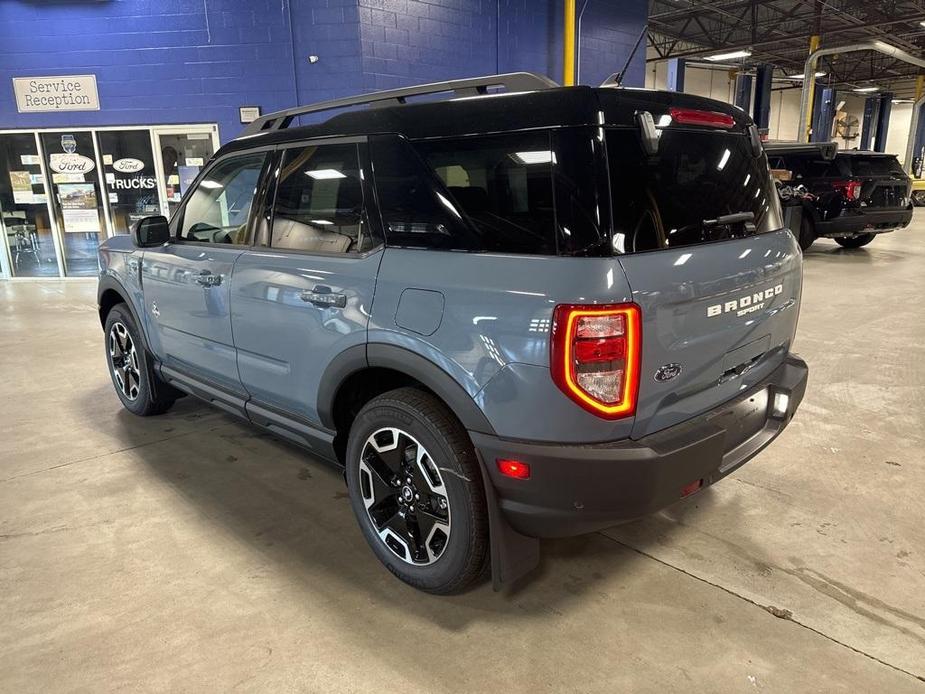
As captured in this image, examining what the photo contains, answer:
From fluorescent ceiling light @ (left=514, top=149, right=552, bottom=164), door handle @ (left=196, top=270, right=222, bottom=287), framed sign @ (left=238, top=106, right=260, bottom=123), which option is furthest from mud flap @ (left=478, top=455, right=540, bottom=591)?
framed sign @ (left=238, top=106, right=260, bottom=123)

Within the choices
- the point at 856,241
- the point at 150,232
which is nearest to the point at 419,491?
the point at 150,232

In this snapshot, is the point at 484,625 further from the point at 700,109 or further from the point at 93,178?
the point at 93,178

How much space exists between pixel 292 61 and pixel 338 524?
768 centimetres

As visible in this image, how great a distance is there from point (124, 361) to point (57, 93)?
703 centimetres

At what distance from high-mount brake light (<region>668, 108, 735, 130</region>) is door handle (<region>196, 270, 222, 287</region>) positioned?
2.10m

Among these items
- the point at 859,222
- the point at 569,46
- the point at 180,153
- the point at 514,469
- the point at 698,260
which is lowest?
the point at 514,469

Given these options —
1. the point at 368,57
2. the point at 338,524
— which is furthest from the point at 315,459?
the point at 368,57

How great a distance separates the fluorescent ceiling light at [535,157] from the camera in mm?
1874

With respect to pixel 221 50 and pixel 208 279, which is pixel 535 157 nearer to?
pixel 208 279

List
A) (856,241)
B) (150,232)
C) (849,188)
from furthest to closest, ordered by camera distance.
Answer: (856,241), (849,188), (150,232)

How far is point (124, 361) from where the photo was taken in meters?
4.19

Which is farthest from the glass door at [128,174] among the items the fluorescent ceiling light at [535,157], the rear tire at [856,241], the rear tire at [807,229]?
the rear tire at [856,241]

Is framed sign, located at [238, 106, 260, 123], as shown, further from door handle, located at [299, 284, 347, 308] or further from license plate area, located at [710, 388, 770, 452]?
license plate area, located at [710, 388, 770, 452]

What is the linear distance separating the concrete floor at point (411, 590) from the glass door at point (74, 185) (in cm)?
700
